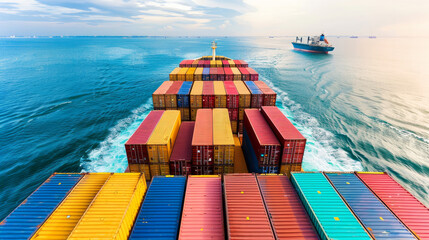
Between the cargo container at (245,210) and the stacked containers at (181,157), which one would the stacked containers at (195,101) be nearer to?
the stacked containers at (181,157)

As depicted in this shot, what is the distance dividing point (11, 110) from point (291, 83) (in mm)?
73168

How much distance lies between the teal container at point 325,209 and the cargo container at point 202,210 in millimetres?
5754

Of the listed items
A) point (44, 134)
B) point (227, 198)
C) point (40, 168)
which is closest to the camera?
point (227, 198)

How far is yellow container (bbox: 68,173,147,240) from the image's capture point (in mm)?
9992

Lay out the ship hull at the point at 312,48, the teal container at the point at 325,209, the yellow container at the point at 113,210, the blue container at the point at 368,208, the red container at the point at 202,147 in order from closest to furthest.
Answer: the yellow container at the point at 113,210 → the teal container at the point at 325,209 → the blue container at the point at 368,208 → the red container at the point at 202,147 → the ship hull at the point at 312,48

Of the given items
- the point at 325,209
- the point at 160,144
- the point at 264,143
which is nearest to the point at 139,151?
the point at 160,144

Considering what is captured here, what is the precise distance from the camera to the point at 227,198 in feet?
41.6

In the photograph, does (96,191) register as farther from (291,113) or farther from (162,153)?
(291,113)

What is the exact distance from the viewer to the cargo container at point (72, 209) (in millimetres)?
10414

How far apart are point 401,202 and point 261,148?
995 centimetres

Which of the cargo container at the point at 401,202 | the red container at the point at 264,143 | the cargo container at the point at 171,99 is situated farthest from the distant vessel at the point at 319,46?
the cargo container at the point at 401,202

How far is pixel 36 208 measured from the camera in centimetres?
1195

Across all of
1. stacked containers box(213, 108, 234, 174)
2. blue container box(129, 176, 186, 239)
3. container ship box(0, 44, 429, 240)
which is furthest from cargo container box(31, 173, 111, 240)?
stacked containers box(213, 108, 234, 174)

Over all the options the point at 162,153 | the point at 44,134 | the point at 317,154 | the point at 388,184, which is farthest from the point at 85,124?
the point at 388,184
